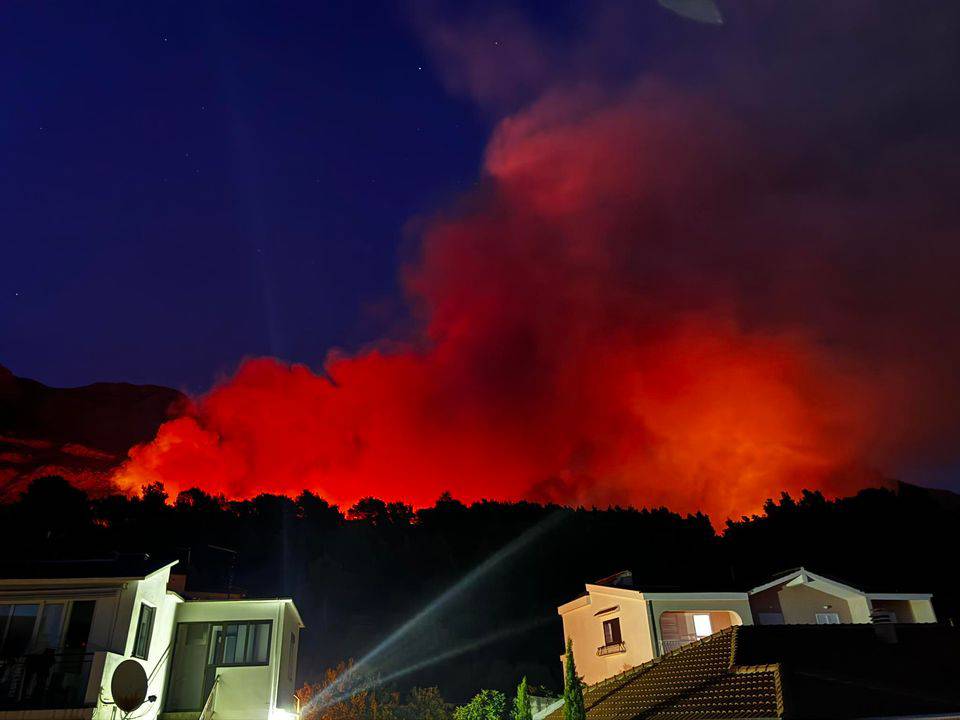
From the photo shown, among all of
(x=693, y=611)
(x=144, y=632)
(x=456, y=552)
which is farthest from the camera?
(x=456, y=552)

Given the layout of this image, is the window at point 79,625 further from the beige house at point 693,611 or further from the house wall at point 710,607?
the house wall at point 710,607

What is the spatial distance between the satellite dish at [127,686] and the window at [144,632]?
2.20 m

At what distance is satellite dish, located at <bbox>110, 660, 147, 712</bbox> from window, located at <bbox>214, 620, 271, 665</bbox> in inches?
215

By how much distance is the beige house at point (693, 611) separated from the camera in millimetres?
29609

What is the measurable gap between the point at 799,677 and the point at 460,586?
54.2 metres

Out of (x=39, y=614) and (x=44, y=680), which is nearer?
(x=44, y=680)

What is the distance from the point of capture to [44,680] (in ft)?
64.4

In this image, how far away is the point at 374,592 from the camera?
66375 mm

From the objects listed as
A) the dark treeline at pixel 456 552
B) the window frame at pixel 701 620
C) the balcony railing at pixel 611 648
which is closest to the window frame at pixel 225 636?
the balcony railing at pixel 611 648

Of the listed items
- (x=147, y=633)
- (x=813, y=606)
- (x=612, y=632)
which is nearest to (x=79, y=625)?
(x=147, y=633)

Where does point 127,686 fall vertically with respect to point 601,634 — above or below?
below

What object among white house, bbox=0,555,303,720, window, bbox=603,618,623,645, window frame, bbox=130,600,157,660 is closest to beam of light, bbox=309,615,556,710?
white house, bbox=0,555,303,720

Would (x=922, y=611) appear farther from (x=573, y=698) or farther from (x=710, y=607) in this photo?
(x=573, y=698)

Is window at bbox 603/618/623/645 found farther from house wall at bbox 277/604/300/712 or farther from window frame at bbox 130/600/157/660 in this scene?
window frame at bbox 130/600/157/660
